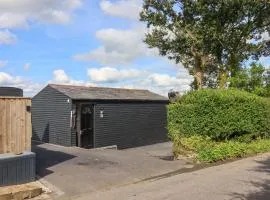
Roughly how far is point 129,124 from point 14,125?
1450 cm

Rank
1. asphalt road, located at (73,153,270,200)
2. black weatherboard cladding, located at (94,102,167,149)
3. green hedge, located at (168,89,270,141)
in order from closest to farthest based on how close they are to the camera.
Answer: asphalt road, located at (73,153,270,200) < green hedge, located at (168,89,270,141) < black weatherboard cladding, located at (94,102,167,149)

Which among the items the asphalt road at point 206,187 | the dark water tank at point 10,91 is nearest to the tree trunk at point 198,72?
the asphalt road at point 206,187

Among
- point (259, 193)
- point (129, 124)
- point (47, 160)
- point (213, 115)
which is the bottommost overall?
point (259, 193)

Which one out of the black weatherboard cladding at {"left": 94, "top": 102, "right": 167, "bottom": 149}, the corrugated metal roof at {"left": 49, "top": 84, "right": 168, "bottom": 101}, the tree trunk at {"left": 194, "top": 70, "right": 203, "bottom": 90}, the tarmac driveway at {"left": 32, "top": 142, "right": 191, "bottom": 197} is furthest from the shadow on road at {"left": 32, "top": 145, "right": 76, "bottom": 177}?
the tree trunk at {"left": 194, "top": 70, "right": 203, "bottom": 90}

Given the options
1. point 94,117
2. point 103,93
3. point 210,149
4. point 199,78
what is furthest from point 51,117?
point 210,149

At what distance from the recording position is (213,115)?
17484 millimetres

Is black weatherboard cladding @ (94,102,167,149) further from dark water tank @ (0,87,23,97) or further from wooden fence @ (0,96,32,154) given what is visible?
wooden fence @ (0,96,32,154)

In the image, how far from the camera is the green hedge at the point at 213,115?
17516 millimetres

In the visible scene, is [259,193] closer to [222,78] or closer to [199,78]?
[222,78]

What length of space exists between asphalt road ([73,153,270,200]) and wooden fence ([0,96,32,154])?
242 cm

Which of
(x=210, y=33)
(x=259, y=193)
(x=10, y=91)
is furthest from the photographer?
(x=210, y=33)

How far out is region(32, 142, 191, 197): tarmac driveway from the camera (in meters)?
12.8

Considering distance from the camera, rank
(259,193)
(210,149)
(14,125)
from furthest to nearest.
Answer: (210,149), (14,125), (259,193)

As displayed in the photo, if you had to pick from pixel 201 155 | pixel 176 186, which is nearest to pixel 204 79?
pixel 201 155
